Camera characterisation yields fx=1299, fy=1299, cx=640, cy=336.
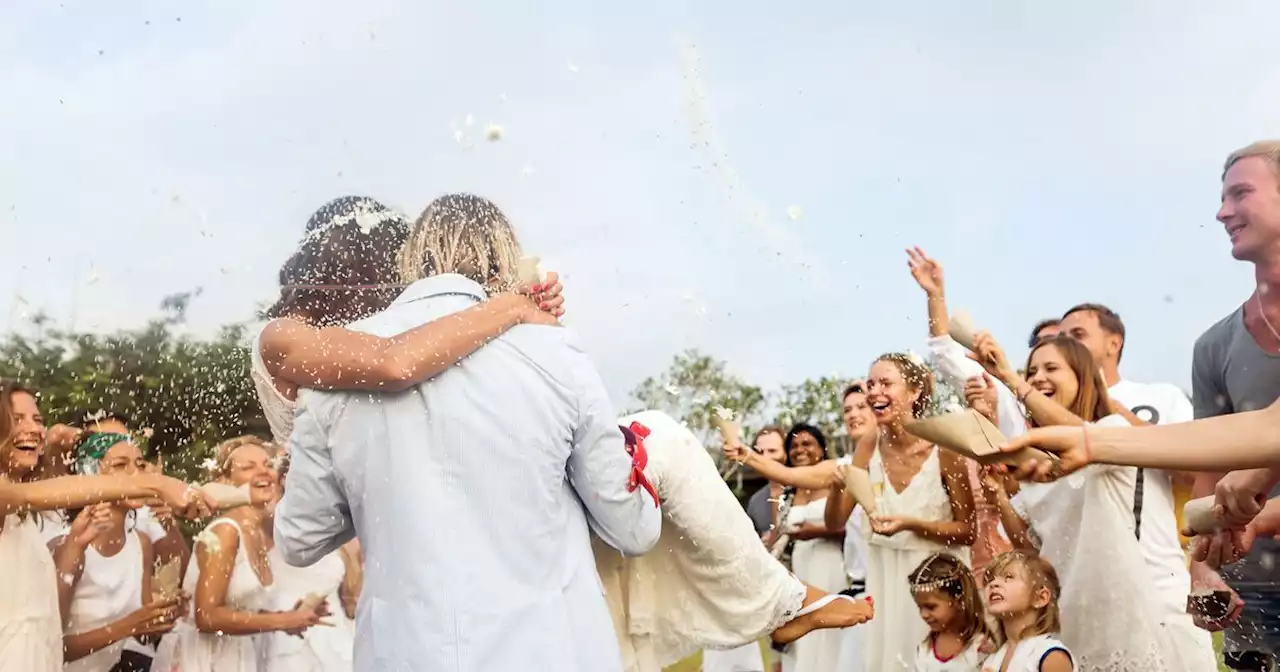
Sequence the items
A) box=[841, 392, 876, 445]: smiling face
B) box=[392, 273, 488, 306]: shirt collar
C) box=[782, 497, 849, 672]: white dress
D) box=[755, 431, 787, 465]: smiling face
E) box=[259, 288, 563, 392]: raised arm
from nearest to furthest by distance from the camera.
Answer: box=[259, 288, 563, 392]: raised arm, box=[392, 273, 488, 306]: shirt collar, box=[841, 392, 876, 445]: smiling face, box=[782, 497, 849, 672]: white dress, box=[755, 431, 787, 465]: smiling face

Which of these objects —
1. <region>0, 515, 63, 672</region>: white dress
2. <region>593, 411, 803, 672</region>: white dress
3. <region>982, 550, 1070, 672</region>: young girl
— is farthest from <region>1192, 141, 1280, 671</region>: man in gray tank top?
<region>0, 515, 63, 672</region>: white dress

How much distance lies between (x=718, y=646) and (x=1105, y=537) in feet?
6.07

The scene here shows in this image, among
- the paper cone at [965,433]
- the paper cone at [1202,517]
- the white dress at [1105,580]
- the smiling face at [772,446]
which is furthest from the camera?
the smiling face at [772,446]

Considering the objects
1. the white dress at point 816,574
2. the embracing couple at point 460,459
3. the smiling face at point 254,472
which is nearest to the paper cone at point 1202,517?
the embracing couple at point 460,459

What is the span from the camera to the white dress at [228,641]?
589cm

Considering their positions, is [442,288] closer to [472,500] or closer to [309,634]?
[472,500]

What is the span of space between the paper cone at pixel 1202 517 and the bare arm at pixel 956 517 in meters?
2.00

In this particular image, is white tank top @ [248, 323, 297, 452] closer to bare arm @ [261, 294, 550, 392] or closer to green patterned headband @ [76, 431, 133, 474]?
bare arm @ [261, 294, 550, 392]

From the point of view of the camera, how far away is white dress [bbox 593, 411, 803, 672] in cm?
369

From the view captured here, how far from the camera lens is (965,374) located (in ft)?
18.3

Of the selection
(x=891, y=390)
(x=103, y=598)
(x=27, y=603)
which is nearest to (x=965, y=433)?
(x=891, y=390)

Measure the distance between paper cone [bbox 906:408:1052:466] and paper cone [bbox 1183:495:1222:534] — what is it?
1.34 meters

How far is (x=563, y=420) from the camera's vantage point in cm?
303

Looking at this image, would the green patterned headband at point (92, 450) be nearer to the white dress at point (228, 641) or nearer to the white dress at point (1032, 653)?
the white dress at point (228, 641)
